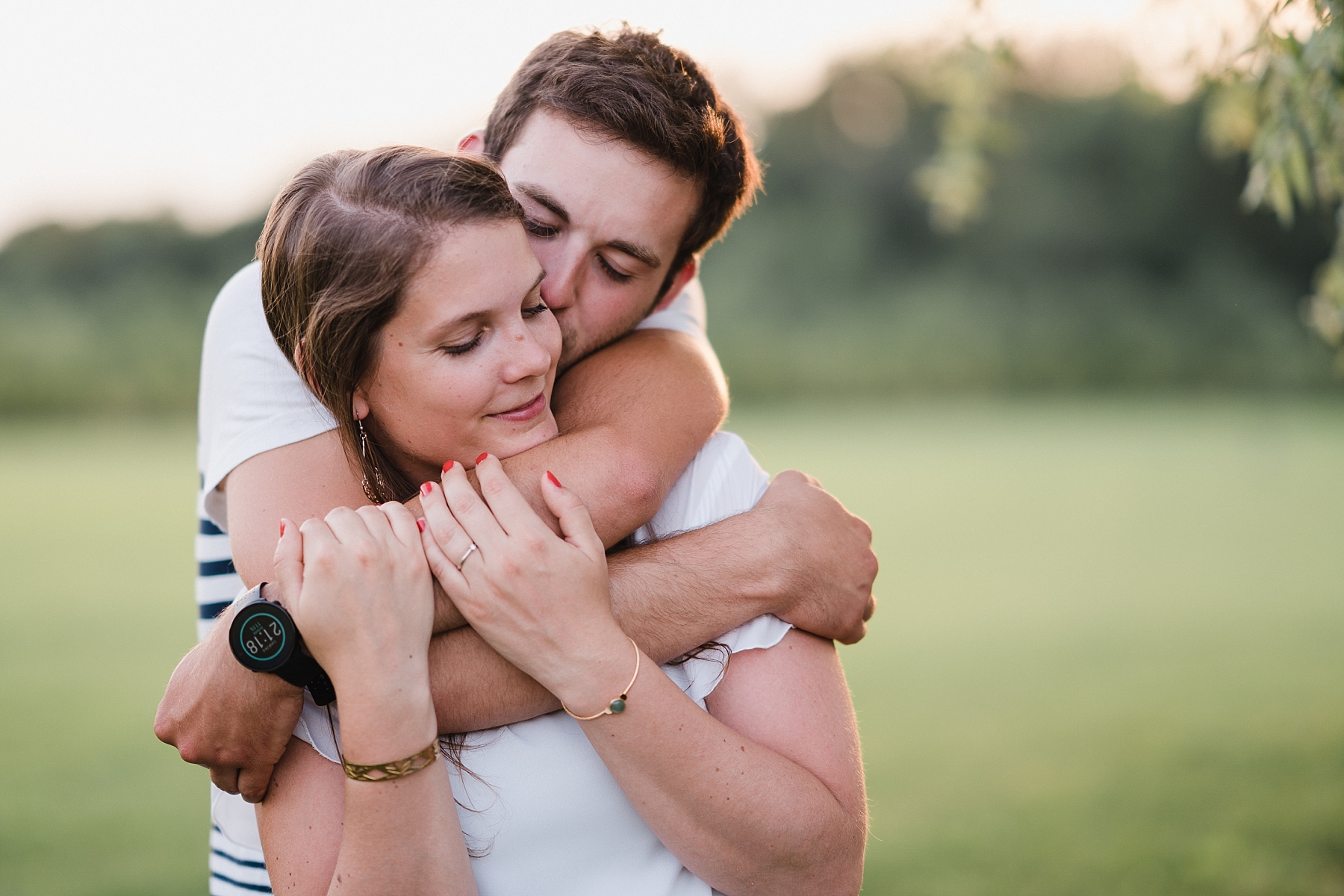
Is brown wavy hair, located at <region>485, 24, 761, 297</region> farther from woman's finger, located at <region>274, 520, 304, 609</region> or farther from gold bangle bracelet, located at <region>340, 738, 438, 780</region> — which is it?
gold bangle bracelet, located at <region>340, 738, 438, 780</region>

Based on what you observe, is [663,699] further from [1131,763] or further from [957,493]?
[957,493]

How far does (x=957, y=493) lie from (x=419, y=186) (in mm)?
14173

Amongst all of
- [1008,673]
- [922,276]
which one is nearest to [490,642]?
[1008,673]

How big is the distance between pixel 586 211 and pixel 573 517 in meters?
0.73

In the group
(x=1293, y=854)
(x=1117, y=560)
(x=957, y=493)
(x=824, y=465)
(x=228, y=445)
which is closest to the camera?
(x=228, y=445)

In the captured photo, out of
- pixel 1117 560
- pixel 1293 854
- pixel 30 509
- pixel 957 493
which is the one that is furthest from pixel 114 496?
pixel 1293 854

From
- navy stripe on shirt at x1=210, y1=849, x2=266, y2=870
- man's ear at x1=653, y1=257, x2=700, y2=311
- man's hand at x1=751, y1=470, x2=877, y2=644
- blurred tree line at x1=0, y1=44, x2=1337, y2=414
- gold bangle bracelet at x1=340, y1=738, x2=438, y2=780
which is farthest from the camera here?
blurred tree line at x1=0, y1=44, x2=1337, y2=414

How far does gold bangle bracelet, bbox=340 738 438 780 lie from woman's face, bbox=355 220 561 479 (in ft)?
1.86

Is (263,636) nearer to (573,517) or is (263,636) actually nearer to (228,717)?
(228,717)

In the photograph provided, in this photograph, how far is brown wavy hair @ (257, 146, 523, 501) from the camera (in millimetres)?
1750

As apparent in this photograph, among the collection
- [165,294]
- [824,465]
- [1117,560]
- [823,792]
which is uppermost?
[823,792]

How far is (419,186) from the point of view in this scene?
1.78 meters

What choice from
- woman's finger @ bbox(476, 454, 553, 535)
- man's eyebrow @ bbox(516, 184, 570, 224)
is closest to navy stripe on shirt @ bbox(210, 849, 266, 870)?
woman's finger @ bbox(476, 454, 553, 535)

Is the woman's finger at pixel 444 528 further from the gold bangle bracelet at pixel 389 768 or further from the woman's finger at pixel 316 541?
the gold bangle bracelet at pixel 389 768
